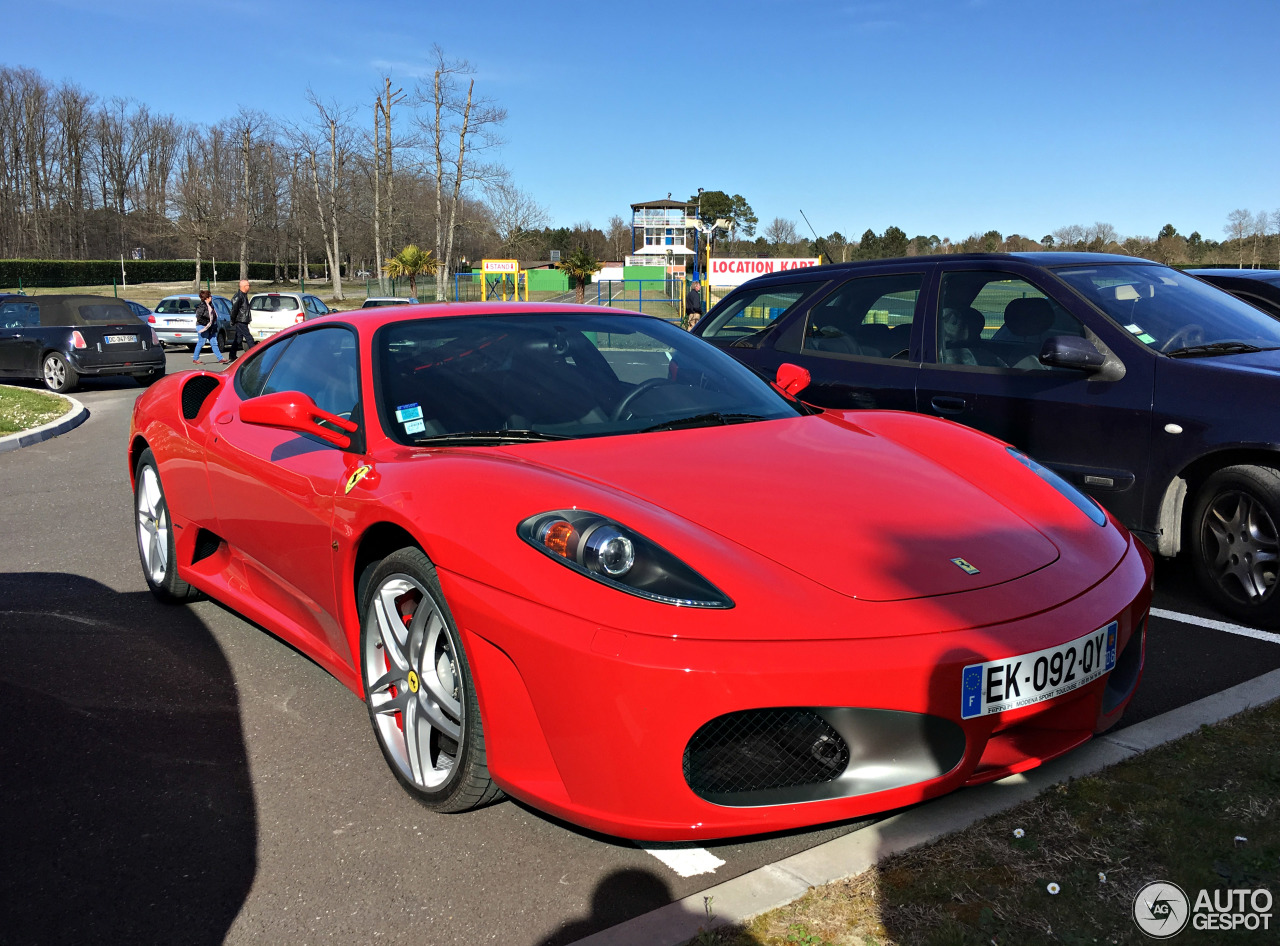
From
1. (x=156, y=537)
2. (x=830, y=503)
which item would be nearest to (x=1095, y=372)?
(x=830, y=503)

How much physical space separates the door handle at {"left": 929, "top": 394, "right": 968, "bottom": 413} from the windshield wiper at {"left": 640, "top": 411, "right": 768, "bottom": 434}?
6.39ft

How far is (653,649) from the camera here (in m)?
2.20

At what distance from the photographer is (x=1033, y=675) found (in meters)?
2.41

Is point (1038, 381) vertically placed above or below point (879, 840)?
above

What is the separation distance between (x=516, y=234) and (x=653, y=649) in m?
55.8

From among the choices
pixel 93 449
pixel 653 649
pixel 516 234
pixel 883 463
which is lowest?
pixel 93 449

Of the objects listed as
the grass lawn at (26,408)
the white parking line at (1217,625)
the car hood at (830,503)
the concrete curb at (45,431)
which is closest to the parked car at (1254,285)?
A: the white parking line at (1217,625)

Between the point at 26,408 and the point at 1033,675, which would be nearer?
the point at 1033,675

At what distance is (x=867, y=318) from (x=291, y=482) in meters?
3.53

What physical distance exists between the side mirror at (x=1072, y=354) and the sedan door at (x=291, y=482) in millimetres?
3096

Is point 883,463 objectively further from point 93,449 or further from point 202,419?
point 93,449

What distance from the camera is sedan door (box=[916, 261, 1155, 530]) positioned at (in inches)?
182

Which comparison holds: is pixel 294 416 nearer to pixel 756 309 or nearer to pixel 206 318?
pixel 756 309

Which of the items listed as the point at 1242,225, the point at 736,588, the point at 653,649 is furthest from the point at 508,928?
the point at 1242,225
